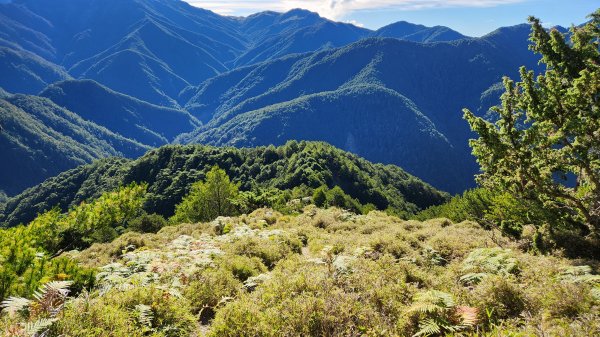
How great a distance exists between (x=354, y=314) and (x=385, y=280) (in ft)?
6.98

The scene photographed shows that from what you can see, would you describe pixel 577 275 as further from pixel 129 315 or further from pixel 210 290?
pixel 129 315

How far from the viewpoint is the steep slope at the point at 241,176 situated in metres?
117

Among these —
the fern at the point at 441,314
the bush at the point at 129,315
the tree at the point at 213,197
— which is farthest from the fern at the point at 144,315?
the tree at the point at 213,197

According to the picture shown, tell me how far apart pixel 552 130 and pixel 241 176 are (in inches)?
4725

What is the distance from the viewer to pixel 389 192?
13600 centimetres

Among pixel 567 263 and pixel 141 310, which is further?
pixel 567 263

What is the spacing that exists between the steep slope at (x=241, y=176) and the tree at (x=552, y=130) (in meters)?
85.8

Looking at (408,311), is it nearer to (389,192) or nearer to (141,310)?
(141,310)

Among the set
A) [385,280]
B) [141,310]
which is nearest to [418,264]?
[385,280]

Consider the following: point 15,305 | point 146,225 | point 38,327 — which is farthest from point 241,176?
point 38,327

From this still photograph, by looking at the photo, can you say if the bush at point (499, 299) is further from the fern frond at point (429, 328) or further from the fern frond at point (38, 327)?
the fern frond at point (38, 327)

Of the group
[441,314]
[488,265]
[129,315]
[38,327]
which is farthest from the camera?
[488,265]

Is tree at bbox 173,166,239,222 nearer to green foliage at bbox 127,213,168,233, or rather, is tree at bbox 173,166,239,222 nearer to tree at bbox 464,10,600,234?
green foliage at bbox 127,213,168,233

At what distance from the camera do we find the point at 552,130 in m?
12.2
